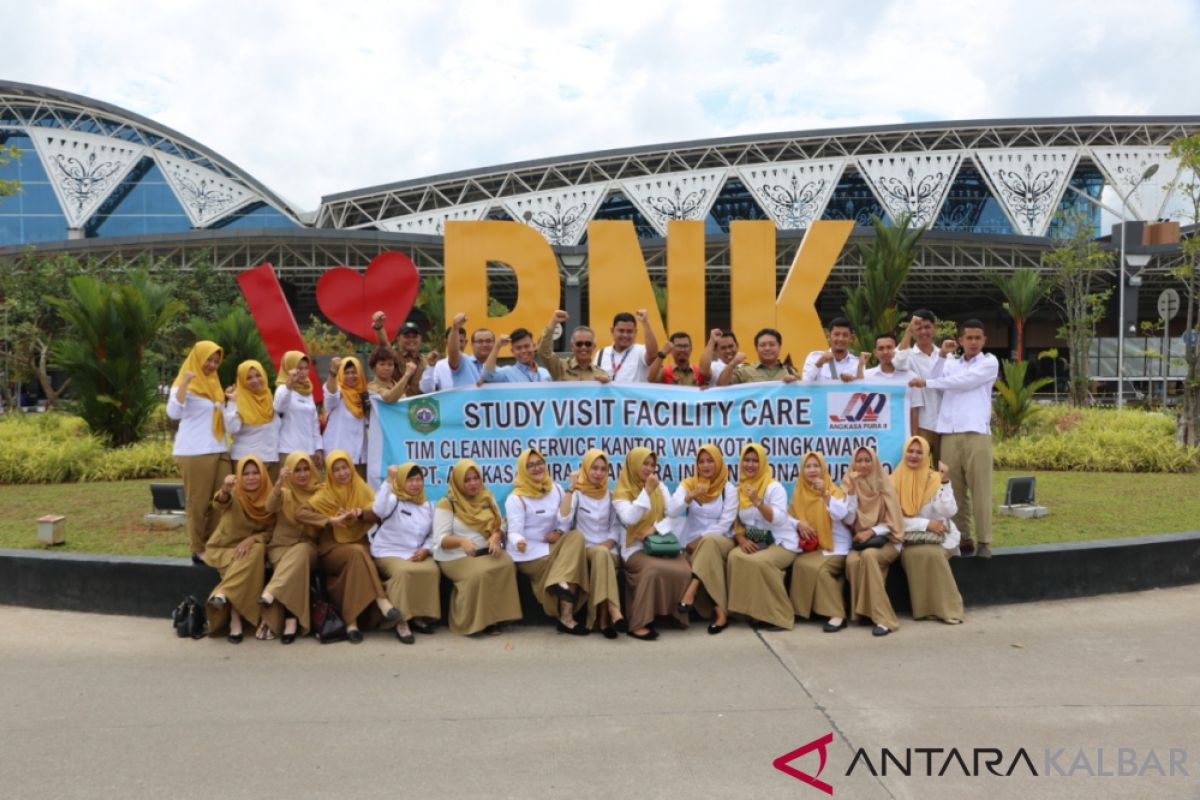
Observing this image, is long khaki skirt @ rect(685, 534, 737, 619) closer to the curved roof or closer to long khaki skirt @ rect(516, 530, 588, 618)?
long khaki skirt @ rect(516, 530, 588, 618)

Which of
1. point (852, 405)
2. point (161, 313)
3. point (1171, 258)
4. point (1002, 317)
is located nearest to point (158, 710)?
point (852, 405)

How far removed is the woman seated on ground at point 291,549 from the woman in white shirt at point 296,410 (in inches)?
30.7

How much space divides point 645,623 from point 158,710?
2.39 meters

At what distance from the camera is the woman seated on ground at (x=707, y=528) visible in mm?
4613

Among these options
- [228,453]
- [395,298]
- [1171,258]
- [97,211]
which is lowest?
[228,453]

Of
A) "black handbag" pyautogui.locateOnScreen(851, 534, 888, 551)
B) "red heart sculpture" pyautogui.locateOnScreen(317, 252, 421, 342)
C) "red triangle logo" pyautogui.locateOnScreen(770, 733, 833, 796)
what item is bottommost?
"red triangle logo" pyautogui.locateOnScreen(770, 733, 833, 796)

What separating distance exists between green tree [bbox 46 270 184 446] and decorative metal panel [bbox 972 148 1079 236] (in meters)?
39.3

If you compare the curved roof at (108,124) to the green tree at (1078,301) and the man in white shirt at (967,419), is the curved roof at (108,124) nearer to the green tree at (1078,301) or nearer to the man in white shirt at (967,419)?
the green tree at (1078,301)

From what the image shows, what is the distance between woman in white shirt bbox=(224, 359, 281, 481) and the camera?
518 cm

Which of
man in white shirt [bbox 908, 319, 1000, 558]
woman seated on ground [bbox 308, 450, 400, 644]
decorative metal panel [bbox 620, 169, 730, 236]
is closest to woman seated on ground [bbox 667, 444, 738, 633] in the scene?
man in white shirt [bbox 908, 319, 1000, 558]

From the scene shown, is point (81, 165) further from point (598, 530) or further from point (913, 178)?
point (598, 530)

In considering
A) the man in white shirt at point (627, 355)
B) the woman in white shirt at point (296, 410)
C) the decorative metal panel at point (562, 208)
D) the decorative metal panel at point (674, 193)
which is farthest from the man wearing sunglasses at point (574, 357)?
the decorative metal panel at point (674, 193)

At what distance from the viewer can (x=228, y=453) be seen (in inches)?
207

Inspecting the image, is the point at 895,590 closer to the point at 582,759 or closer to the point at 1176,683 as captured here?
the point at 1176,683
